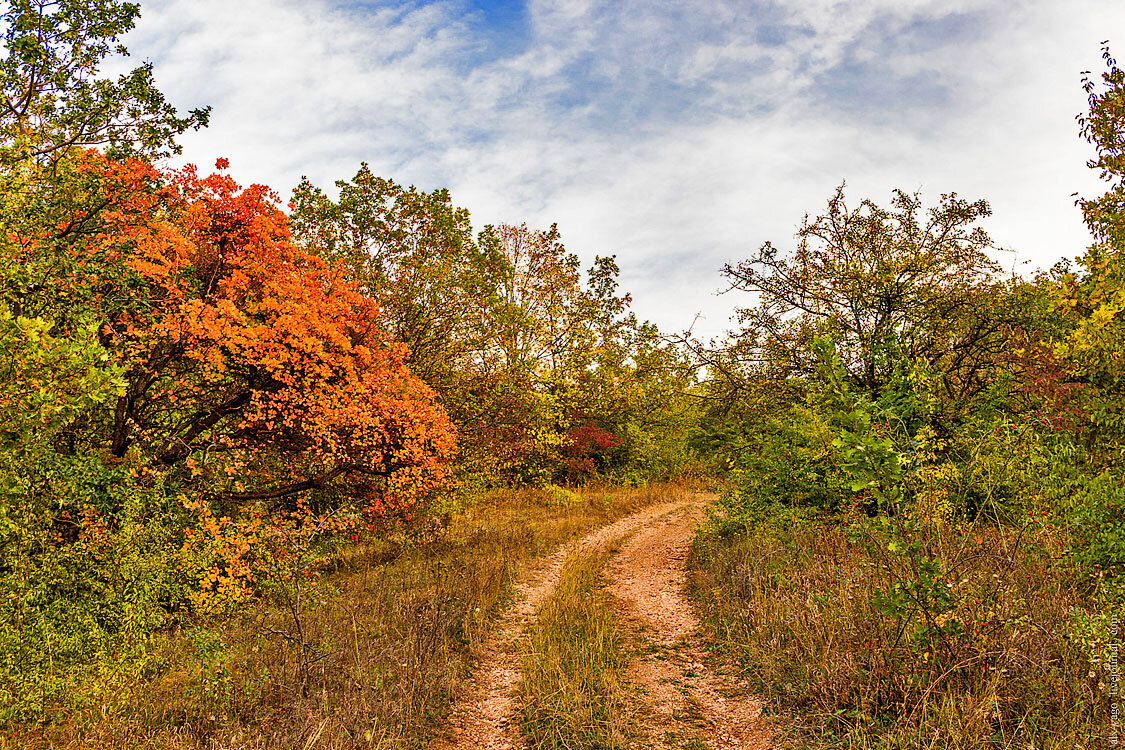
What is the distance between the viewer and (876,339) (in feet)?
35.0

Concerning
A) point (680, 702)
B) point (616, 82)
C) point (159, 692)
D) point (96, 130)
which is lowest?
point (680, 702)

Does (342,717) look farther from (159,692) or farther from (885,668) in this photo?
(885,668)

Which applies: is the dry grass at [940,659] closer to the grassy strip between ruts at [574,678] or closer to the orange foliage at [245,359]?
the grassy strip between ruts at [574,678]

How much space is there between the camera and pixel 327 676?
617cm

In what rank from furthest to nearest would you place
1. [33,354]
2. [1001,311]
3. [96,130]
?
[1001,311]
[96,130]
[33,354]

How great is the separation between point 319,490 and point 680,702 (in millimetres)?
9289

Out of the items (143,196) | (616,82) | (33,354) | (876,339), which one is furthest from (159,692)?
(616,82)

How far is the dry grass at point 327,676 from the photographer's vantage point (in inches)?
208

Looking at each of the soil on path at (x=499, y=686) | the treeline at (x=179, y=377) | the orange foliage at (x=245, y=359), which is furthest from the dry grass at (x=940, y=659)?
the orange foliage at (x=245, y=359)

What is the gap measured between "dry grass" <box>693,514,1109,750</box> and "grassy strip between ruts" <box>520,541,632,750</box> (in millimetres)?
1612

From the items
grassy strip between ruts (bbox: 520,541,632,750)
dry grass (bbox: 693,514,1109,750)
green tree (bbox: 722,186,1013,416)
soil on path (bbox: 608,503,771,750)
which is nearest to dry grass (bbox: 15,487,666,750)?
grassy strip between ruts (bbox: 520,541,632,750)

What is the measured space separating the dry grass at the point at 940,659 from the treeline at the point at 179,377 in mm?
5473

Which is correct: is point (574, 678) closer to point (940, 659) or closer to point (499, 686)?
point (499, 686)

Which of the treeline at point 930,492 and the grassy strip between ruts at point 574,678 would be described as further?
the grassy strip between ruts at point 574,678
